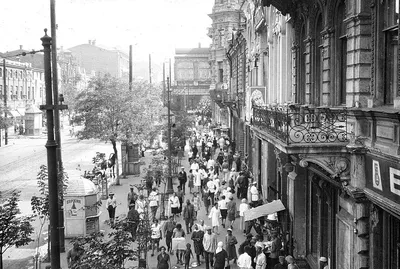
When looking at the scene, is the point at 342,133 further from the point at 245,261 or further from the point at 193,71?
the point at 193,71

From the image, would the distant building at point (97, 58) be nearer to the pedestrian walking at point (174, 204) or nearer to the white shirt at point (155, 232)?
the pedestrian walking at point (174, 204)

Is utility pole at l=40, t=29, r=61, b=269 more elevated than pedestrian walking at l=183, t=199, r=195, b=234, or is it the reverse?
utility pole at l=40, t=29, r=61, b=269

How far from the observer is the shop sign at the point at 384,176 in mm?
8523

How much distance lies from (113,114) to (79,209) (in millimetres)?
15130

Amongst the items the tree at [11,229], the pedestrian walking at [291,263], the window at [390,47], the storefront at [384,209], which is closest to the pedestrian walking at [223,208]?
the pedestrian walking at [291,263]

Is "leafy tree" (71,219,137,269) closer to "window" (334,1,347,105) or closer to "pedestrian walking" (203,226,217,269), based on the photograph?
"pedestrian walking" (203,226,217,269)

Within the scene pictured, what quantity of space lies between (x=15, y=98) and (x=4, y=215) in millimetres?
78259

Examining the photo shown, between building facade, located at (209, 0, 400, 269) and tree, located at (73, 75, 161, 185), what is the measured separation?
18.2 metres

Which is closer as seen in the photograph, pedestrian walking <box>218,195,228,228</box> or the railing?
the railing

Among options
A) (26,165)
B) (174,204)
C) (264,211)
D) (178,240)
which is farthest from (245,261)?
(26,165)

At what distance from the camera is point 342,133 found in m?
10.8

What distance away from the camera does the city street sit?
58.0 feet

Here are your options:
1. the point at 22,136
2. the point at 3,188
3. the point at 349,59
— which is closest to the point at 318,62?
the point at 349,59

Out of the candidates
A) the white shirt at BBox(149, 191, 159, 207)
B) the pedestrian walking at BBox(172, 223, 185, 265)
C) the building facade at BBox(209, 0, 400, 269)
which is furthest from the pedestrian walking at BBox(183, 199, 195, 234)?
→ the building facade at BBox(209, 0, 400, 269)
